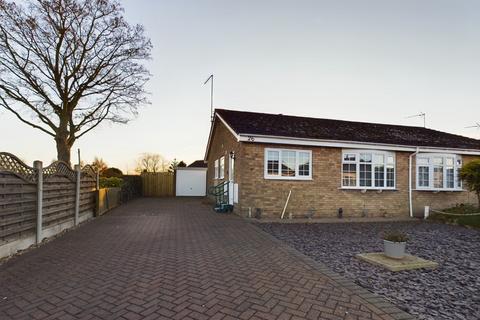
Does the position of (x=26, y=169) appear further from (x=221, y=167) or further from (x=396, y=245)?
(x=221, y=167)

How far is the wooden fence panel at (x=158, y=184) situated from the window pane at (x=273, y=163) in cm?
1661

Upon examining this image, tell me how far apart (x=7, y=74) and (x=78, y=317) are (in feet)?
60.2

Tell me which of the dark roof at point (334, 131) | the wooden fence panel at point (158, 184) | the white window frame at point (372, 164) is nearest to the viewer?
the dark roof at point (334, 131)

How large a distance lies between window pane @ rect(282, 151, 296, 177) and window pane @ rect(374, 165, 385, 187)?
405 cm

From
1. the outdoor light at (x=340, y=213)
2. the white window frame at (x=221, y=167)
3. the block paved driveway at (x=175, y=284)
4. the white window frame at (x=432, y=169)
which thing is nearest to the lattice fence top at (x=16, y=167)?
the block paved driveway at (x=175, y=284)

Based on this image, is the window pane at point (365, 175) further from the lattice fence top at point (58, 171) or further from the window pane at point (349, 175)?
the lattice fence top at point (58, 171)

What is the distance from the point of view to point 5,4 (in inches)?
582

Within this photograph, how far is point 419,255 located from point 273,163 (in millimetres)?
6634

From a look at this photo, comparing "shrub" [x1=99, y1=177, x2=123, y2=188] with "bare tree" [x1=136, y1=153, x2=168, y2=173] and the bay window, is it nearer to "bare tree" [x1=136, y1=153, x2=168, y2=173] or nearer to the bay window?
the bay window

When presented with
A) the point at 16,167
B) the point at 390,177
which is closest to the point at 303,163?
the point at 390,177

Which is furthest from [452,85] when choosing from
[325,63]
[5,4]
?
[5,4]

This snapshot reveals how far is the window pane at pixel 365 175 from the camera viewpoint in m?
13.1

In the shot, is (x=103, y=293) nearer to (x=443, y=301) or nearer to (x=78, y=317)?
(x=78, y=317)

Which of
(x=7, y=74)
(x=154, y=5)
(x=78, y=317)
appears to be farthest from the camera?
(x=7, y=74)
